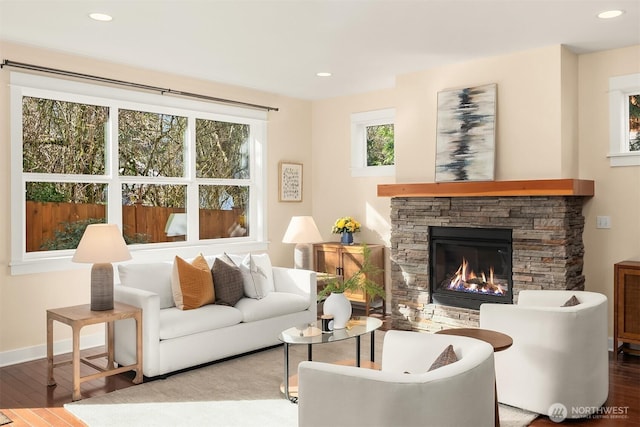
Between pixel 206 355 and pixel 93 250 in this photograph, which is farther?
pixel 206 355

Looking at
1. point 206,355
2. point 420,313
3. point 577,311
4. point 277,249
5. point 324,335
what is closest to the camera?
point 577,311

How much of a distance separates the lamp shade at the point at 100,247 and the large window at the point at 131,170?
2.96 ft

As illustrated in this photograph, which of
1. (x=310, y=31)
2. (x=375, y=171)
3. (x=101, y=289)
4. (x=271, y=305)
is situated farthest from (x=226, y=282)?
(x=375, y=171)

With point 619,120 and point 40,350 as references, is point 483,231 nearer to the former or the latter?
point 619,120

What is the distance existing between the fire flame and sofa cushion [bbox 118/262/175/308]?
262 centimetres

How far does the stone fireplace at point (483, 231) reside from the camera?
14.8ft

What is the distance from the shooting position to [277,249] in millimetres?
6613

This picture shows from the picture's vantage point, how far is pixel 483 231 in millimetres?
4965

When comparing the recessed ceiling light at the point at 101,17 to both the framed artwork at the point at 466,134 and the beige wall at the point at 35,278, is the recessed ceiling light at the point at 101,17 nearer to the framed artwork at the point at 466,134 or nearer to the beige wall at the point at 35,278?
the beige wall at the point at 35,278

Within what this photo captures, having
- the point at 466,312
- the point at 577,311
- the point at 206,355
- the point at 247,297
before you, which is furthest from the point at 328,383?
the point at 466,312

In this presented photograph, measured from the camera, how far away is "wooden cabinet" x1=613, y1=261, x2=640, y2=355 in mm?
4285

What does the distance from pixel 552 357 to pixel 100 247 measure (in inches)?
122

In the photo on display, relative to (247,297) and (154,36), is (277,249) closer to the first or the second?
(247,297)

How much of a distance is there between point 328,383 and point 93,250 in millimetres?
2457
